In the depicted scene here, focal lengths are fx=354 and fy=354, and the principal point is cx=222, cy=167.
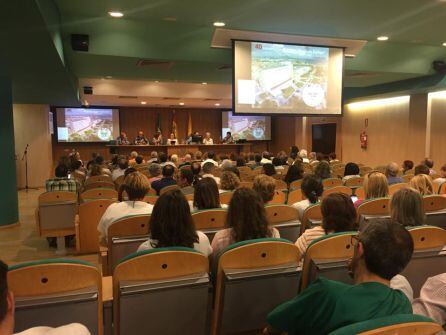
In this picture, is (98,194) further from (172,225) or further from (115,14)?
(172,225)

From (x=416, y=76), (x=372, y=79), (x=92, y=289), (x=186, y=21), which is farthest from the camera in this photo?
(x=372, y=79)

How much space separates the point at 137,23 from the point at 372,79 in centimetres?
751

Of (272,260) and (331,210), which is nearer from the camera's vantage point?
(272,260)

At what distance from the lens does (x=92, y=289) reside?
179cm

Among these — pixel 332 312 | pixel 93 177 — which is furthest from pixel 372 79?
pixel 332 312

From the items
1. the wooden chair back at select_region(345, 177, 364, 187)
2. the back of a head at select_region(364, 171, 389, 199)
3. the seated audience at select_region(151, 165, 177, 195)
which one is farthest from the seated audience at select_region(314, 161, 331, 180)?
the seated audience at select_region(151, 165, 177, 195)

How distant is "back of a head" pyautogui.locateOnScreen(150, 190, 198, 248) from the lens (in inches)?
91.0

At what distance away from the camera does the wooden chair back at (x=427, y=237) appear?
7.44 feet

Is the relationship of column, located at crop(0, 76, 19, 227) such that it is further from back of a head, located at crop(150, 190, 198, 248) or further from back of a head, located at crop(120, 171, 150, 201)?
back of a head, located at crop(150, 190, 198, 248)

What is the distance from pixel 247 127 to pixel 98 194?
14.6 meters

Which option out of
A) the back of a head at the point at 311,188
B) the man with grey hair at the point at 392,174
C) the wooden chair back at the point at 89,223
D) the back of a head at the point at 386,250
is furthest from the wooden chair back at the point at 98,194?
the back of a head at the point at 386,250

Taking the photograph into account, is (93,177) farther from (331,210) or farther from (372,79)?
(372,79)

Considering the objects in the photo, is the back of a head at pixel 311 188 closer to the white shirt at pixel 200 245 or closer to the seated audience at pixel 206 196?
the seated audience at pixel 206 196

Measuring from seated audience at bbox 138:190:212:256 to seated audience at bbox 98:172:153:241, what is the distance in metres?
1.03
